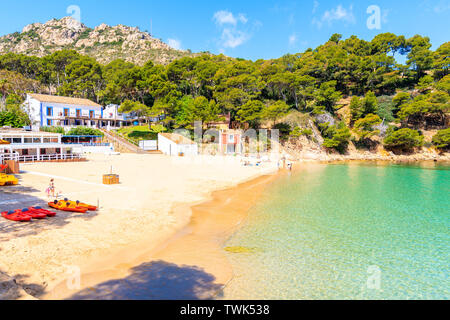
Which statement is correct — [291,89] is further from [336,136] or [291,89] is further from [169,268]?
[169,268]

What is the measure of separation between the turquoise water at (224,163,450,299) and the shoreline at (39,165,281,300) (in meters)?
0.64

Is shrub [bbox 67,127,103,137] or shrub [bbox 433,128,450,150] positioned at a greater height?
shrub [bbox 67,127,103,137]

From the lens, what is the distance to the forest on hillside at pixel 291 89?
55031 mm

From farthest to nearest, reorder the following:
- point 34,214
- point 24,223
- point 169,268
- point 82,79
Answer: point 82,79, point 34,214, point 24,223, point 169,268

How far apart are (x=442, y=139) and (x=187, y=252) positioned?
65901 mm

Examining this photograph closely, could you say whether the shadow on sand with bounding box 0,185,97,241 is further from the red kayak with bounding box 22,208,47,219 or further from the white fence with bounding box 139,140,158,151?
the white fence with bounding box 139,140,158,151

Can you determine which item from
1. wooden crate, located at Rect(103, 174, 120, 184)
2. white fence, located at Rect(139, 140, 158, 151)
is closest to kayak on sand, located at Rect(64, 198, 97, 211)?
wooden crate, located at Rect(103, 174, 120, 184)

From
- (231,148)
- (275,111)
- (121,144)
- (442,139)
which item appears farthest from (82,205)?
(442,139)

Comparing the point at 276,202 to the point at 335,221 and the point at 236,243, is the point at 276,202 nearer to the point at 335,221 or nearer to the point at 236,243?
the point at 335,221

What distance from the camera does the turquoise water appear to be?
24.7ft

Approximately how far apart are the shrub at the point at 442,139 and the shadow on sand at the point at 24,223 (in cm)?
6758

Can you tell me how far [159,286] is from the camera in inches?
278

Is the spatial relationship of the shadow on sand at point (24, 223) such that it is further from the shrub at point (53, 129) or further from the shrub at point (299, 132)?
the shrub at point (299, 132)

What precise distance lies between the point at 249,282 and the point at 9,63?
314 feet
